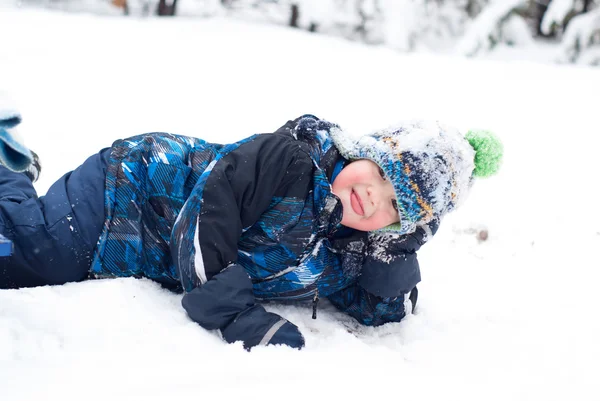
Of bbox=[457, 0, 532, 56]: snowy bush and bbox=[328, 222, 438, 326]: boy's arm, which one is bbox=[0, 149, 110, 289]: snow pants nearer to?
bbox=[328, 222, 438, 326]: boy's arm

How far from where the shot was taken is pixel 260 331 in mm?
1500

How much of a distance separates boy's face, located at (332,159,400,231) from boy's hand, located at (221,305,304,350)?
45cm

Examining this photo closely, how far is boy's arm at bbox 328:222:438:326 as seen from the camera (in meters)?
1.91

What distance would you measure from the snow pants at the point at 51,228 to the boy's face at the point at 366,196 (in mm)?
860

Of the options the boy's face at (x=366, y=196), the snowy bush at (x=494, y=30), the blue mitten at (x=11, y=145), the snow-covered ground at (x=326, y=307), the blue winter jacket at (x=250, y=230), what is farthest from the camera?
the snowy bush at (x=494, y=30)

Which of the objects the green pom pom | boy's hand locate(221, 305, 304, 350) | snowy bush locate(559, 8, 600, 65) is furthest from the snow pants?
snowy bush locate(559, 8, 600, 65)

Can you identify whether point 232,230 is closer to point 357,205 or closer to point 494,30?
point 357,205

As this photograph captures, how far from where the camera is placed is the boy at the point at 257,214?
5.33 feet

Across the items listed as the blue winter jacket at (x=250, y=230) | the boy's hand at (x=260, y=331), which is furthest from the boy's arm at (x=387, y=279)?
the boy's hand at (x=260, y=331)

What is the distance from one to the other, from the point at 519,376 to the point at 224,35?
4103 millimetres

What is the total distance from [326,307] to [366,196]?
60cm

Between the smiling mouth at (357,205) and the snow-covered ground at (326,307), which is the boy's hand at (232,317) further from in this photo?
the smiling mouth at (357,205)

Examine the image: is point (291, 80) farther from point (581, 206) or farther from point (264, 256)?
point (264, 256)

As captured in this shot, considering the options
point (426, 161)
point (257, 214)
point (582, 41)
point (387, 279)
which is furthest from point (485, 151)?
point (582, 41)
